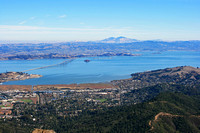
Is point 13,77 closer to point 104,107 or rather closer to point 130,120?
point 104,107

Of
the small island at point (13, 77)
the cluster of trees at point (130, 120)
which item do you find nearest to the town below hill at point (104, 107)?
the cluster of trees at point (130, 120)

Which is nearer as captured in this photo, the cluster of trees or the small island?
the cluster of trees

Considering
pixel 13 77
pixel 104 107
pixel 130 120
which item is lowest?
pixel 104 107

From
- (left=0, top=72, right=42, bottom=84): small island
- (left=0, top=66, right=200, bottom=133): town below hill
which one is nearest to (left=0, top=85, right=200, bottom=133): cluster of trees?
(left=0, top=66, right=200, bottom=133): town below hill

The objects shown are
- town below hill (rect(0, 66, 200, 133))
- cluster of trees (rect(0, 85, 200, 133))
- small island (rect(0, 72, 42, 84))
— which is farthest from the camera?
small island (rect(0, 72, 42, 84))

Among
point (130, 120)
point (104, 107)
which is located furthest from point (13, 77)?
point (130, 120)

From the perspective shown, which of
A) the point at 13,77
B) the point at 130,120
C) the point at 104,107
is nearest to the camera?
the point at 130,120

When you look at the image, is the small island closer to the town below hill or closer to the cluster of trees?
the town below hill

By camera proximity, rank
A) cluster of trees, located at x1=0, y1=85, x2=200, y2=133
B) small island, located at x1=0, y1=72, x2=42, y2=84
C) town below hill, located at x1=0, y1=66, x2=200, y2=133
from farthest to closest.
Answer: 1. small island, located at x1=0, y1=72, x2=42, y2=84
2. town below hill, located at x1=0, y1=66, x2=200, y2=133
3. cluster of trees, located at x1=0, y1=85, x2=200, y2=133

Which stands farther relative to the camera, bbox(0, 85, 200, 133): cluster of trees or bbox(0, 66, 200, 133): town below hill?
bbox(0, 66, 200, 133): town below hill

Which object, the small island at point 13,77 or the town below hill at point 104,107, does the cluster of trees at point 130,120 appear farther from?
the small island at point 13,77

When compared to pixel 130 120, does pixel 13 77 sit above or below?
below

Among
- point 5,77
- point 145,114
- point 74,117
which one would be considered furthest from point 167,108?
point 5,77
